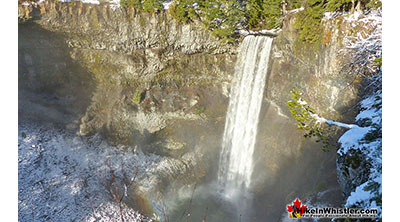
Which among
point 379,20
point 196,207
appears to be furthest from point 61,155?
point 379,20

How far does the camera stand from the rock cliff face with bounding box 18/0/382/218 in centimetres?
1575

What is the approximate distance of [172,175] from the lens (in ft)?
59.2

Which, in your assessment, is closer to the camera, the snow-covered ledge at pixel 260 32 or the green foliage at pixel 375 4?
the green foliage at pixel 375 4

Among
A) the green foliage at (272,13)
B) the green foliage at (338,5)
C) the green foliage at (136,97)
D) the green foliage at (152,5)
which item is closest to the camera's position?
the green foliage at (338,5)

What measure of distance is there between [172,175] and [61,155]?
9.42 metres

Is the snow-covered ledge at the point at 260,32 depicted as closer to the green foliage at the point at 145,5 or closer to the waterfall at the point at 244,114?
the waterfall at the point at 244,114

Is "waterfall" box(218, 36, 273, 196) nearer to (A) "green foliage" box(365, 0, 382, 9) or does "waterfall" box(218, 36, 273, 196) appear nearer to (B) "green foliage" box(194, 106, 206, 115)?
(B) "green foliage" box(194, 106, 206, 115)

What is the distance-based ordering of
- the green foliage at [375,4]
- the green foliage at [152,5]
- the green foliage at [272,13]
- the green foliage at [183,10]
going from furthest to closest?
the green foliage at [152,5], the green foliage at [183,10], the green foliage at [272,13], the green foliage at [375,4]

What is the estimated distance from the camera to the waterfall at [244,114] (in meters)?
15.3

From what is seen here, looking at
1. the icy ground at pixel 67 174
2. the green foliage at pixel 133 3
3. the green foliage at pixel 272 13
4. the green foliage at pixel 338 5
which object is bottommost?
the icy ground at pixel 67 174

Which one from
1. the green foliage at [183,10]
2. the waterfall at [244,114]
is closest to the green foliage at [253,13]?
the waterfall at [244,114]

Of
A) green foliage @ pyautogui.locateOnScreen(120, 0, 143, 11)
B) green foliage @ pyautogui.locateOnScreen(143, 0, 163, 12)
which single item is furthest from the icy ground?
green foliage @ pyautogui.locateOnScreen(143, 0, 163, 12)

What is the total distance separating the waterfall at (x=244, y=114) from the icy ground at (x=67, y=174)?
269 inches

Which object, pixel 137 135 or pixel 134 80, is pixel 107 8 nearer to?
pixel 134 80
